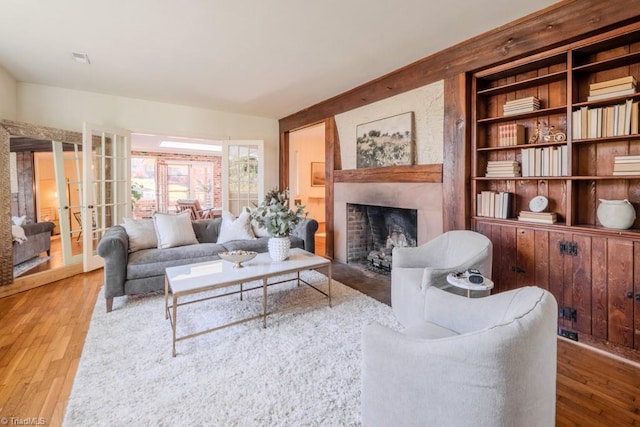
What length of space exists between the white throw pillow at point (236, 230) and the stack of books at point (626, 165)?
354 cm

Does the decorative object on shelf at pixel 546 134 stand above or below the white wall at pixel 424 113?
below

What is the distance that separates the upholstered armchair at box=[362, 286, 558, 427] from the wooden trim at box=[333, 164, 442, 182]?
2093 mm

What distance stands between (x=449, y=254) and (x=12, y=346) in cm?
351

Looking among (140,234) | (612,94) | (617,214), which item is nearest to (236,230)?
(140,234)

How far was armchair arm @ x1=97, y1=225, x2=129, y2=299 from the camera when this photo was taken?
2.86 m

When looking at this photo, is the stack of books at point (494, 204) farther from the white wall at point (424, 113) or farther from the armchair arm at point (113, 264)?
the armchair arm at point (113, 264)

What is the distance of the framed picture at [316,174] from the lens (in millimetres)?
7516

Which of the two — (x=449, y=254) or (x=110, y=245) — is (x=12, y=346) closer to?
(x=110, y=245)

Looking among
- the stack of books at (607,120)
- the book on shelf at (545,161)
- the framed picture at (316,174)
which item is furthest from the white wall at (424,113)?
the framed picture at (316,174)

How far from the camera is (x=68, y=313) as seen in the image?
286cm

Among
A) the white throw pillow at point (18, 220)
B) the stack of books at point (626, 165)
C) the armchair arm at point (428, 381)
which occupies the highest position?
the stack of books at point (626, 165)

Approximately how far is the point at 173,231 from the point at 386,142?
2803 mm

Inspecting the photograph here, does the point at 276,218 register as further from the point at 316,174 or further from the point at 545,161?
the point at 316,174

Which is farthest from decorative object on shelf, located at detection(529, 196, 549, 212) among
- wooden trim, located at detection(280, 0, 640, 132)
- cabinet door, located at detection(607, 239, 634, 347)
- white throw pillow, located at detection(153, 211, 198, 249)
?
white throw pillow, located at detection(153, 211, 198, 249)
